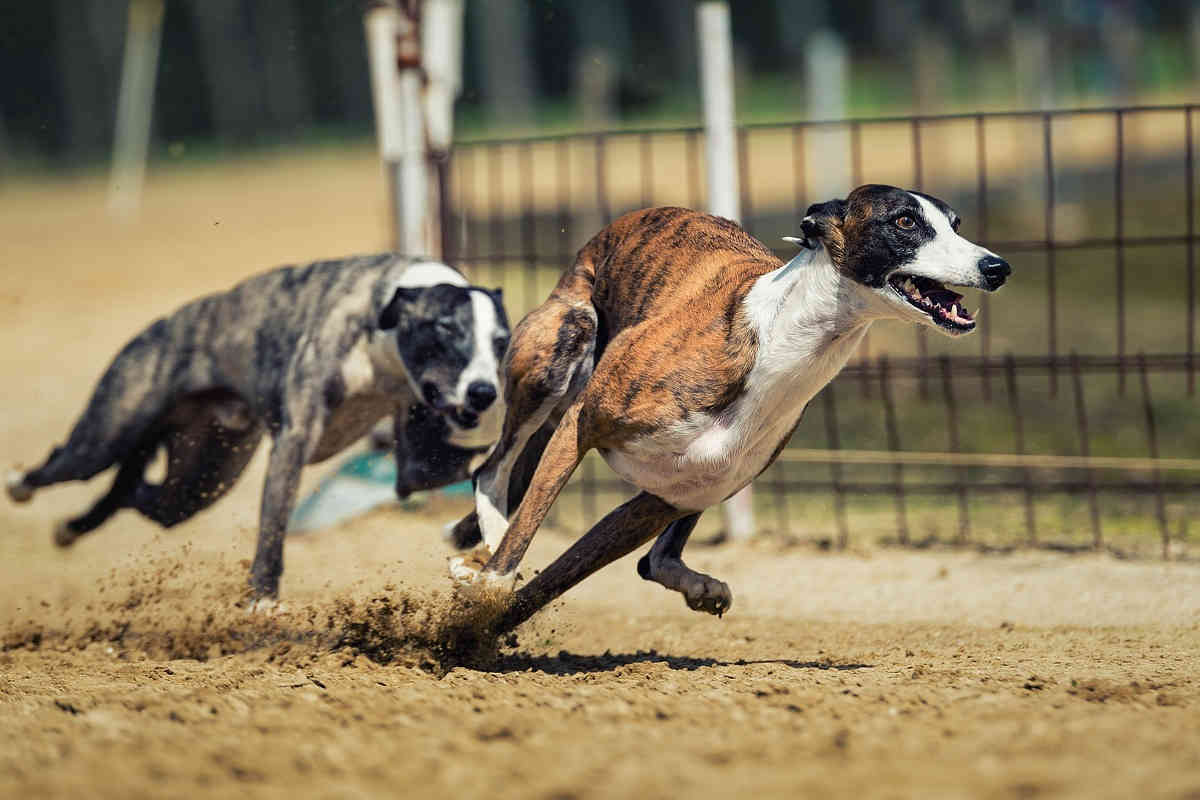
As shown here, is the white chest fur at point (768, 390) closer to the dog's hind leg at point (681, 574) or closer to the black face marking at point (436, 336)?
the dog's hind leg at point (681, 574)

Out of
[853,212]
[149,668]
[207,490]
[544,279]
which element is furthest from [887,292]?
[544,279]

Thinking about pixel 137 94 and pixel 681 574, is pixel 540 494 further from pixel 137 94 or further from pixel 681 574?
pixel 137 94

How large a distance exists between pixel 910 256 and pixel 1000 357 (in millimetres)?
3177

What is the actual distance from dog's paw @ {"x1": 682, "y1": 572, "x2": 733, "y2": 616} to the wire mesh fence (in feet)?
3.46

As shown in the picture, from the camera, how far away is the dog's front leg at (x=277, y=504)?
584 centimetres

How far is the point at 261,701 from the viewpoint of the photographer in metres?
3.67

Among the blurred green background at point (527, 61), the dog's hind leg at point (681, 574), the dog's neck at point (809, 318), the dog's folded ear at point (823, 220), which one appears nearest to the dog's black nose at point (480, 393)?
the dog's hind leg at point (681, 574)

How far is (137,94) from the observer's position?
29.4 meters

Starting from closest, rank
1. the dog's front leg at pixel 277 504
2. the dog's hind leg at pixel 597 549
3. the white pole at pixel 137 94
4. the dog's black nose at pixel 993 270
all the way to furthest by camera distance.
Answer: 1. the dog's black nose at pixel 993 270
2. the dog's hind leg at pixel 597 549
3. the dog's front leg at pixel 277 504
4. the white pole at pixel 137 94

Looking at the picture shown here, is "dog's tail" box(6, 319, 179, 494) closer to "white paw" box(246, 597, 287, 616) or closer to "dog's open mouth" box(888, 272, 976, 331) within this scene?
"white paw" box(246, 597, 287, 616)

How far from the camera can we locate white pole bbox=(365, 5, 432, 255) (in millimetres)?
7539

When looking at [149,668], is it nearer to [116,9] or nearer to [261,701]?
[261,701]

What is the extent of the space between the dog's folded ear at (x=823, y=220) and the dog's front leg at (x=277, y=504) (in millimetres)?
2437

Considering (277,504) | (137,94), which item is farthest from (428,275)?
(137,94)
